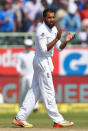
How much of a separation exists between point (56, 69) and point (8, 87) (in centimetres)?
150

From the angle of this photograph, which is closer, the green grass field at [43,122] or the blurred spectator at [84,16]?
the green grass field at [43,122]

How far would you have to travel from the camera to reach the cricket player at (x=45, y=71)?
29.4 feet

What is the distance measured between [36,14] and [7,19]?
98 centimetres

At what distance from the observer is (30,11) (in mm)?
16922

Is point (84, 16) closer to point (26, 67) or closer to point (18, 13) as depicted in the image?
point (18, 13)

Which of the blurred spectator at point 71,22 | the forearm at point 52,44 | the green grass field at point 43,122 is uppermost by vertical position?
the forearm at point 52,44

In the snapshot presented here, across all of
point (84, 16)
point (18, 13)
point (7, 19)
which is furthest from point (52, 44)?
point (84, 16)

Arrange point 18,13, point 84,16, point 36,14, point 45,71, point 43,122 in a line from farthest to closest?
point 84,16 < point 18,13 < point 36,14 < point 43,122 < point 45,71

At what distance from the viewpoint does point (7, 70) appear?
16156mm

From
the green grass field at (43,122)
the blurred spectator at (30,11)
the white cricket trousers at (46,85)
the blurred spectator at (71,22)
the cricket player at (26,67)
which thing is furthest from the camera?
the blurred spectator at (30,11)

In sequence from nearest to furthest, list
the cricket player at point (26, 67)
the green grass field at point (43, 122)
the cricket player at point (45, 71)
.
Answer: the cricket player at point (45, 71) → the green grass field at point (43, 122) → the cricket player at point (26, 67)

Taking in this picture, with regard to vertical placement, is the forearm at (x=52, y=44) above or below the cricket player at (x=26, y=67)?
above

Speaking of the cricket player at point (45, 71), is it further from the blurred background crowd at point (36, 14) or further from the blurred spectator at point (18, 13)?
→ the blurred spectator at point (18, 13)

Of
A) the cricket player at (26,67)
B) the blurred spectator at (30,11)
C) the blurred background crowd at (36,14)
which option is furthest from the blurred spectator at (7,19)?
the cricket player at (26,67)
